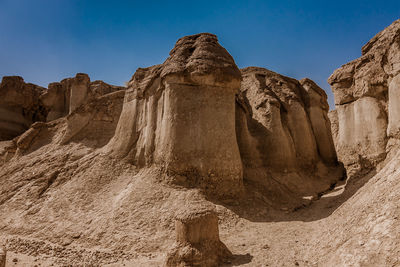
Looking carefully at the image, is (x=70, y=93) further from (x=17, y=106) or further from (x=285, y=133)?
(x=285, y=133)

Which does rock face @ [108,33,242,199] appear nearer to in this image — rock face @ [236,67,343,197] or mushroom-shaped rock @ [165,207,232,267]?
rock face @ [236,67,343,197]

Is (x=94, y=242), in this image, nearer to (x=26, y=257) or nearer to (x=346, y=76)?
(x=26, y=257)

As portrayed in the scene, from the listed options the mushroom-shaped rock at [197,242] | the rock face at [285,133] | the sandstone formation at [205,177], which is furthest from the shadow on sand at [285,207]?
the mushroom-shaped rock at [197,242]

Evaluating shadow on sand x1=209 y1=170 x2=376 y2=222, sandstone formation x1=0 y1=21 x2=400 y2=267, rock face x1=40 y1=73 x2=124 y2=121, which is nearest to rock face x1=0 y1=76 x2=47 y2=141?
rock face x1=40 y1=73 x2=124 y2=121

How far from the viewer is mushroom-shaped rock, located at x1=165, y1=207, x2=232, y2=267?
203 inches

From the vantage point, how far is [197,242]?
5332mm

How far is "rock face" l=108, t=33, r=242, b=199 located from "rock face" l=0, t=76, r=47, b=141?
14537 mm

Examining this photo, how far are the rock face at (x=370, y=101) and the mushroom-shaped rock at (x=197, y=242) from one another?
497cm

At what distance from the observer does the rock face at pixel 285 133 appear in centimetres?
1081

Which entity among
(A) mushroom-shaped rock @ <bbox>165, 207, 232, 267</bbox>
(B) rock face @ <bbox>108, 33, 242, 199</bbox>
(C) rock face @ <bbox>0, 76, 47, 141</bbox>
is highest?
(C) rock face @ <bbox>0, 76, 47, 141</bbox>

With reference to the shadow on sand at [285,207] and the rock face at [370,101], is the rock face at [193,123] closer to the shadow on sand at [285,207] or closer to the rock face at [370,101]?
the shadow on sand at [285,207]

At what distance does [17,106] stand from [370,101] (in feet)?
73.7

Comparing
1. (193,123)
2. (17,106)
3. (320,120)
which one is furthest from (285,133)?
(17,106)

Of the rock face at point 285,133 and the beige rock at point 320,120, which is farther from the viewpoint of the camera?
the beige rock at point 320,120
